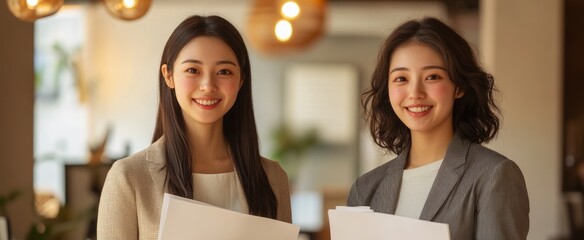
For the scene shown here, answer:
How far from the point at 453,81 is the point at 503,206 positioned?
1.17ft

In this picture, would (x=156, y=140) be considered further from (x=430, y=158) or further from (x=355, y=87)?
(x=355, y=87)

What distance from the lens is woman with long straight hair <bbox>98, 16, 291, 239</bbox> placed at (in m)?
2.43

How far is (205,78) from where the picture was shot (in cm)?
246

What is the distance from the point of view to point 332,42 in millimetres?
13820

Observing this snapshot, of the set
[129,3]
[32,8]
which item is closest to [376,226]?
[32,8]

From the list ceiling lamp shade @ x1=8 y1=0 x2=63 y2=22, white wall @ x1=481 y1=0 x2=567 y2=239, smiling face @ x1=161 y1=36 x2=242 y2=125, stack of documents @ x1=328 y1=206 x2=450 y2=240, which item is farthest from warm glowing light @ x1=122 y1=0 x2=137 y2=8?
white wall @ x1=481 y1=0 x2=567 y2=239

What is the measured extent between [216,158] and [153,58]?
1091 centimetres

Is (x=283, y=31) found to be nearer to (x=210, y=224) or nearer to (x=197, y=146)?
(x=197, y=146)

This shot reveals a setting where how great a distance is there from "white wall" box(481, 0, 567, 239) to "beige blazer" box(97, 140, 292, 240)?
513 centimetres

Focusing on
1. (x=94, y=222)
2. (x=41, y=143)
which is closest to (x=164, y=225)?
(x=94, y=222)

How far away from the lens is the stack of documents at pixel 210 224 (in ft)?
7.47

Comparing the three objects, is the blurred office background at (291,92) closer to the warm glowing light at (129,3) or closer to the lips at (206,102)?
the warm glowing light at (129,3)

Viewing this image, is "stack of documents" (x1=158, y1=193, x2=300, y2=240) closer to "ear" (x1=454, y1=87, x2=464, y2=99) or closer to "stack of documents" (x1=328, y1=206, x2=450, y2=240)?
"stack of documents" (x1=328, y1=206, x2=450, y2=240)

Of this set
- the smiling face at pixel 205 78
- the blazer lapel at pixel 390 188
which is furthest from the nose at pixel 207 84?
the blazer lapel at pixel 390 188
